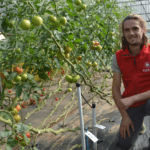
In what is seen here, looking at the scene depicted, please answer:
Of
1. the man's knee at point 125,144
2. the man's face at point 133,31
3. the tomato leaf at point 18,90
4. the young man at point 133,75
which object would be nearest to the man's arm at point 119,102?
the young man at point 133,75

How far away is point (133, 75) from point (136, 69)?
54 mm

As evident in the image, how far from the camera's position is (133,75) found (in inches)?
49.3

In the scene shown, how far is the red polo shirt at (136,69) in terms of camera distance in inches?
47.3

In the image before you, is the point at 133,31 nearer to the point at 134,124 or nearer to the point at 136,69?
the point at 136,69

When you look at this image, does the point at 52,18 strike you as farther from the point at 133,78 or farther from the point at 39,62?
the point at 133,78

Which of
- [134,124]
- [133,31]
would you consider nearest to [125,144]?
[134,124]

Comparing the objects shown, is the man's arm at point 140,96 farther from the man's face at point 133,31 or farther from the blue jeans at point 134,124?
the man's face at point 133,31

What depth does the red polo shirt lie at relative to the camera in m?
1.20

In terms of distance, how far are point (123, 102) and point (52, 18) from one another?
779 mm

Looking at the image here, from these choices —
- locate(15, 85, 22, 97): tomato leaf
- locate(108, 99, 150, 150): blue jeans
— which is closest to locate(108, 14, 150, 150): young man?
locate(108, 99, 150, 150): blue jeans

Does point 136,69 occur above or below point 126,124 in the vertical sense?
above

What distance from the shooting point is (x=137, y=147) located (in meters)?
1.38

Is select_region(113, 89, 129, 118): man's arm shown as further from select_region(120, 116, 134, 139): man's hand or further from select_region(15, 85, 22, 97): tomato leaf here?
select_region(15, 85, 22, 97): tomato leaf

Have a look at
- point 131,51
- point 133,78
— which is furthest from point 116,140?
point 131,51
